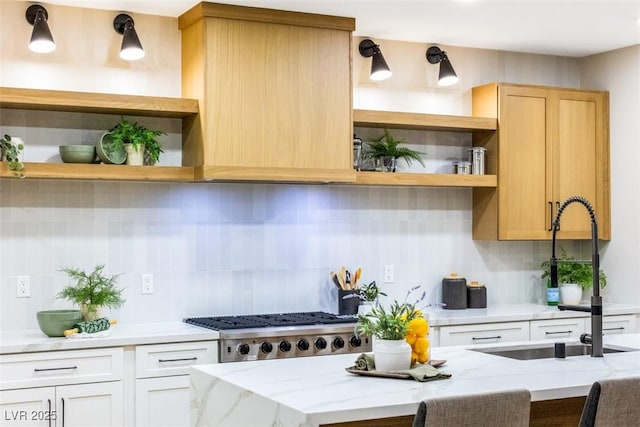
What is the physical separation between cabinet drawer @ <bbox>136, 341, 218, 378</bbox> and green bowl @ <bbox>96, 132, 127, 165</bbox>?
3.33 feet

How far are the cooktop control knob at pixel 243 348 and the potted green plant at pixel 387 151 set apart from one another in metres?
1.57

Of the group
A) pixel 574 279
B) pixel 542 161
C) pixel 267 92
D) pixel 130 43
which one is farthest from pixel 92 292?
pixel 574 279

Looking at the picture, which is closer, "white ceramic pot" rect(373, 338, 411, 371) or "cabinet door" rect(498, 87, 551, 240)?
"white ceramic pot" rect(373, 338, 411, 371)

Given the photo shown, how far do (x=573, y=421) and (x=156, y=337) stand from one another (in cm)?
225

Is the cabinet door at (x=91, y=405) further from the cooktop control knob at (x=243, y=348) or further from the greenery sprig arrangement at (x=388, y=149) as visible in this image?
the greenery sprig arrangement at (x=388, y=149)

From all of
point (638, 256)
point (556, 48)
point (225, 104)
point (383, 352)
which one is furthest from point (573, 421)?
point (556, 48)

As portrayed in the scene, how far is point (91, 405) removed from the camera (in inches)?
171

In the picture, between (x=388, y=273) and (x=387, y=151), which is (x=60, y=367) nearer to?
(x=388, y=273)

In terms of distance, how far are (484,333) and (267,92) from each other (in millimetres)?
2015

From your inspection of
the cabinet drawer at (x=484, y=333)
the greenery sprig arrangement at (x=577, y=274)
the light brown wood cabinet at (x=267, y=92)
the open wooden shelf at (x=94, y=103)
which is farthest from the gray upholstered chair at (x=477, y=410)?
the greenery sprig arrangement at (x=577, y=274)

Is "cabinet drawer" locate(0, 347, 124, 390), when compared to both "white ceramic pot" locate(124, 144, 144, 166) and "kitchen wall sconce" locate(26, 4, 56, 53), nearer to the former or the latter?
"white ceramic pot" locate(124, 144, 144, 166)

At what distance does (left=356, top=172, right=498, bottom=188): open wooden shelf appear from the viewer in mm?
5371

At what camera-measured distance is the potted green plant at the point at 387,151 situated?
5527 millimetres

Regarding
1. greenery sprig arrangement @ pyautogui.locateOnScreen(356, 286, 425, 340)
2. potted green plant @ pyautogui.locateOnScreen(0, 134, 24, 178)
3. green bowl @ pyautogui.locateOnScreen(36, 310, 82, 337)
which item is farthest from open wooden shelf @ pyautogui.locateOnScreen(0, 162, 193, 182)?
greenery sprig arrangement @ pyautogui.locateOnScreen(356, 286, 425, 340)
